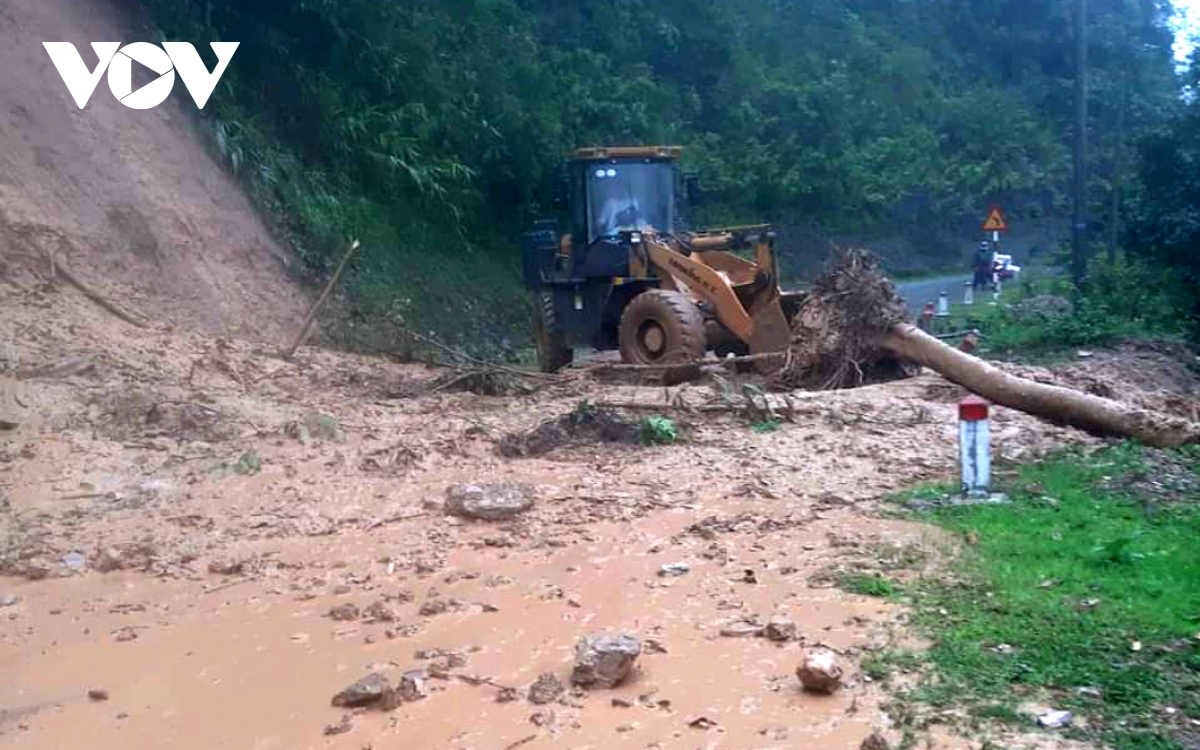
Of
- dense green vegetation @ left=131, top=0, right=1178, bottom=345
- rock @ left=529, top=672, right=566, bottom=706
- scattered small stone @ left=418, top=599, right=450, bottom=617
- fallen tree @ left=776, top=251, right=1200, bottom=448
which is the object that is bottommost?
rock @ left=529, top=672, right=566, bottom=706

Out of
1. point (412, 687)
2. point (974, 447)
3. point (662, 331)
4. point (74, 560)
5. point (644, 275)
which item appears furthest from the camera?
point (644, 275)

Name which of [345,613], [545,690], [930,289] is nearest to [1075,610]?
[545,690]

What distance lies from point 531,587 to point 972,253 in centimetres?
4151

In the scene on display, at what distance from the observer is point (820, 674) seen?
6.55 meters

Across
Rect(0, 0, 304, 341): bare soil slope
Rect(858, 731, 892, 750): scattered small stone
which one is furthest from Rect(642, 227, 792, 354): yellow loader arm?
Rect(858, 731, 892, 750): scattered small stone

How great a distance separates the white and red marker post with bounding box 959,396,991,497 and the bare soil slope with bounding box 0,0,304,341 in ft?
32.7

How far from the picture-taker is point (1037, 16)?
53.7 m

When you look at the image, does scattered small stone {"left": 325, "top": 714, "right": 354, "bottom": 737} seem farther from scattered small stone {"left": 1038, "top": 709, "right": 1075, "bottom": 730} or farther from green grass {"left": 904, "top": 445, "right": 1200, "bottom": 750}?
scattered small stone {"left": 1038, "top": 709, "right": 1075, "bottom": 730}

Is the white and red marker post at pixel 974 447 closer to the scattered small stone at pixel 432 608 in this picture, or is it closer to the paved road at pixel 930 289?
the scattered small stone at pixel 432 608

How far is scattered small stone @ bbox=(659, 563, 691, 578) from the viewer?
8836 mm

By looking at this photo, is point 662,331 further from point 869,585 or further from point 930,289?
point 930,289

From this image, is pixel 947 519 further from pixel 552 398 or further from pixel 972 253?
pixel 972 253

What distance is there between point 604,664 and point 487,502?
11.5 feet

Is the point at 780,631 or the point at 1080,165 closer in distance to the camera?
the point at 780,631
